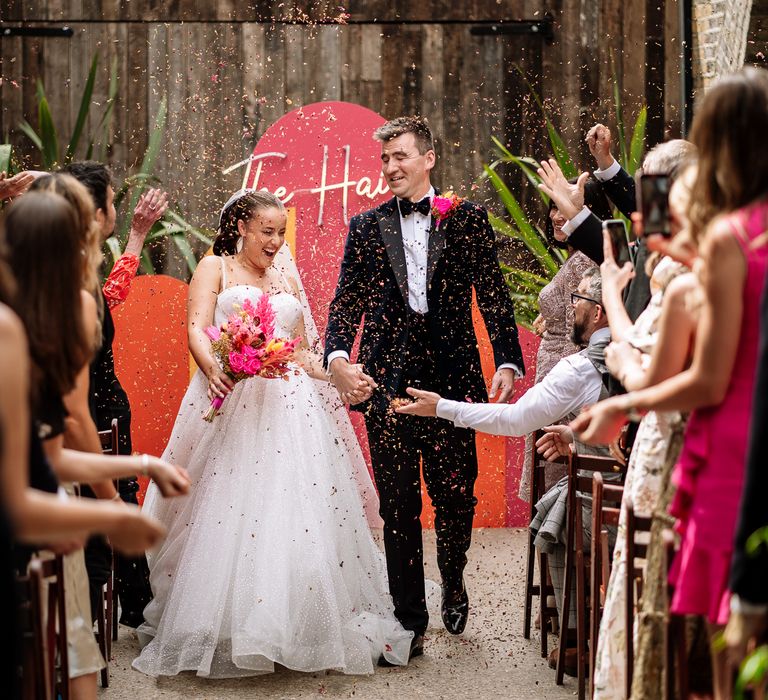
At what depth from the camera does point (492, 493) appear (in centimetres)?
611

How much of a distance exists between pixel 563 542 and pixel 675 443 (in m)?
1.47

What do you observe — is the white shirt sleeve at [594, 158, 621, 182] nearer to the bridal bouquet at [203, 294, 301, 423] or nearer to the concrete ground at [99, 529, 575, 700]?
the bridal bouquet at [203, 294, 301, 423]

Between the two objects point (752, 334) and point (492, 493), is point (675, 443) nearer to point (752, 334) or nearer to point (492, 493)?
point (752, 334)

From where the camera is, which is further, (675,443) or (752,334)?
(675,443)

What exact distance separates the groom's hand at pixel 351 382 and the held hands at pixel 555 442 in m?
0.60

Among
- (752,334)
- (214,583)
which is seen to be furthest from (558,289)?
(752,334)

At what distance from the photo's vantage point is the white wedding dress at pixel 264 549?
12.1 feet

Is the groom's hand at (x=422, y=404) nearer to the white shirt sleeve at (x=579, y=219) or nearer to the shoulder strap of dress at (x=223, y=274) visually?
the white shirt sleeve at (x=579, y=219)

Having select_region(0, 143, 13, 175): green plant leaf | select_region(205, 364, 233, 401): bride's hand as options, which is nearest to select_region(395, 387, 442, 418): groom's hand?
select_region(205, 364, 233, 401): bride's hand

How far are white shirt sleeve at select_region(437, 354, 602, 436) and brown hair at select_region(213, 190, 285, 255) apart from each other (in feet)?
4.20

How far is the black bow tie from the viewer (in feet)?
13.7

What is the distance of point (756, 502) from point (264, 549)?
2344 mm

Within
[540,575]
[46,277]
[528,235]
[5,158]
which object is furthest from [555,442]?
[5,158]

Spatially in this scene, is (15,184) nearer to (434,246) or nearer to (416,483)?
(434,246)
